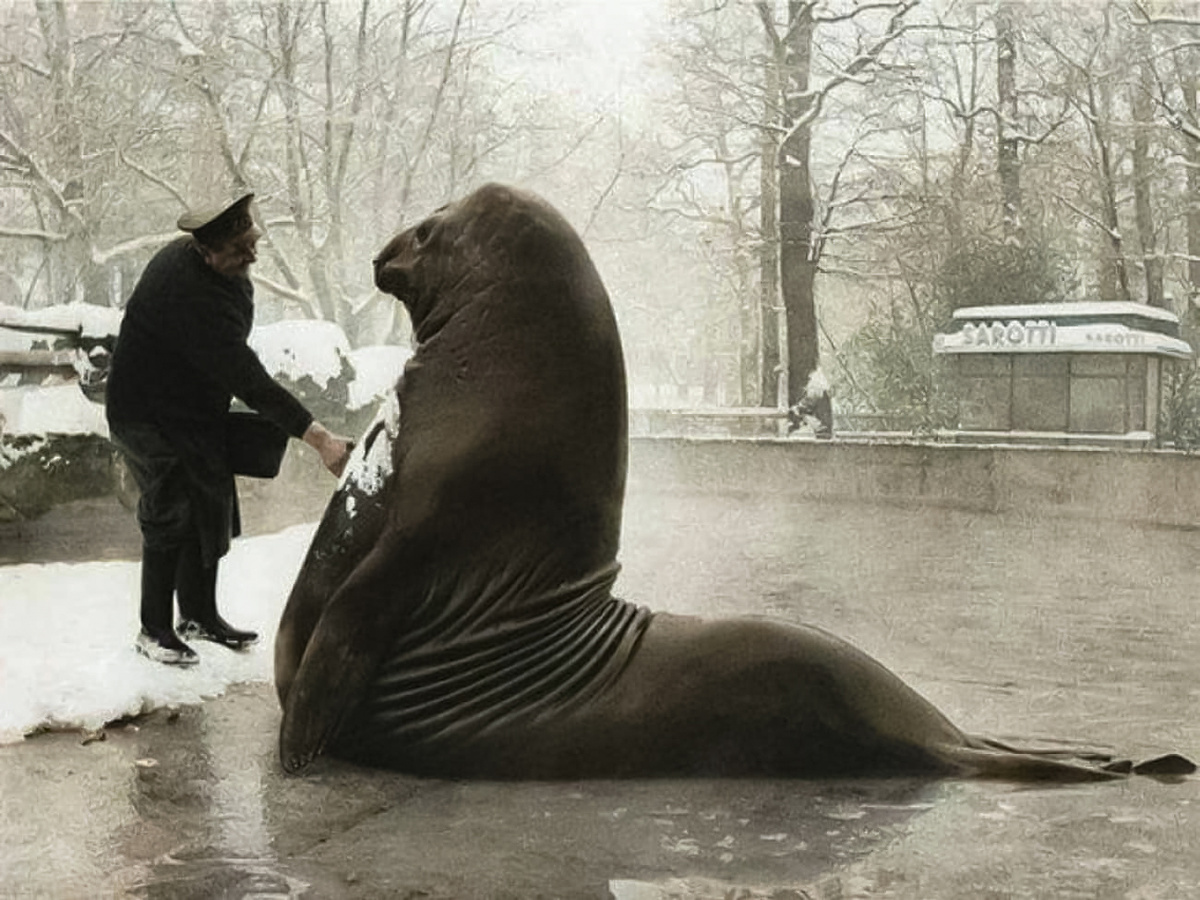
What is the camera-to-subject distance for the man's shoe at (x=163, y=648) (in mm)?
2867

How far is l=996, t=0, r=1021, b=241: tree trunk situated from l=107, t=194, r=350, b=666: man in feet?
10.2

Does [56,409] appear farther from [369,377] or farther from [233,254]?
[233,254]

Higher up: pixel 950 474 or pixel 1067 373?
pixel 1067 373

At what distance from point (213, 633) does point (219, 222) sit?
909 mm

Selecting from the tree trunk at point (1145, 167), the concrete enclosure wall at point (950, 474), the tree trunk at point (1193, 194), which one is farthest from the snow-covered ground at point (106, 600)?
the tree trunk at point (1193, 194)

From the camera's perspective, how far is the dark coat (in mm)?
2736

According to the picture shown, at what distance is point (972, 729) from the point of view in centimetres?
270

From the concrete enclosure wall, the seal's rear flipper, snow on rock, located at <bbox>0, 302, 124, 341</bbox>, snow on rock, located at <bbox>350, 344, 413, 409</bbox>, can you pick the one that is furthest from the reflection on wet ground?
snow on rock, located at <bbox>0, 302, 124, 341</bbox>

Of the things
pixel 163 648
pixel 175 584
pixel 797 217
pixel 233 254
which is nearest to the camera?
pixel 233 254

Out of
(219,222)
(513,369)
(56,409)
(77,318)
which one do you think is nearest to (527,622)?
(513,369)

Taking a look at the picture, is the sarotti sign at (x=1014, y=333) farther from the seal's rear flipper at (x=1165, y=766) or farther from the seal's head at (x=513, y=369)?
the seal's head at (x=513, y=369)

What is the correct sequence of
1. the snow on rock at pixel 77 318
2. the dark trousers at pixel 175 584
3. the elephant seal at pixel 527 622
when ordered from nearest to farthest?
the elephant seal at pixel 527 622 < the dark trousers at pixel 175 584 < the snow on rock at pixel 77 318

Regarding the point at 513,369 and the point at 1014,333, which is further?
the point at 1014,333

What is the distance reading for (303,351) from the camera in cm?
393
